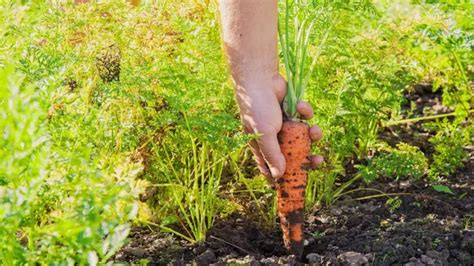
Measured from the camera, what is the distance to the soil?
2309mm

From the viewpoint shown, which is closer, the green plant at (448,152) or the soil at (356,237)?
the soil at (356,237)

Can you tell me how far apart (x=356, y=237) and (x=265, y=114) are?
0.57m

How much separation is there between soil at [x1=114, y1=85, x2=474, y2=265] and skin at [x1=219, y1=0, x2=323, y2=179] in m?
0.36

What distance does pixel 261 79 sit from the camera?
7.38ft

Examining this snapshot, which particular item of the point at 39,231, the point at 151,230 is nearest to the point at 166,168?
the point at 151,230

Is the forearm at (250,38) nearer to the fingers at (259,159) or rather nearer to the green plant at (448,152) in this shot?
the fingers at (259,159)

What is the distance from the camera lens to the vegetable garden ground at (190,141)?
4.89 feet

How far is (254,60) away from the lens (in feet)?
7.35

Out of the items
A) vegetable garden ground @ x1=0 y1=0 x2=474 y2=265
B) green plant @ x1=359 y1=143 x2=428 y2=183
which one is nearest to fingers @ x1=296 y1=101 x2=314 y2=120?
vegetable garden ground @ x1=0 y1=0 x2=474 y2=265

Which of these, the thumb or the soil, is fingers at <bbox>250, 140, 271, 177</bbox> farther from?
the soil

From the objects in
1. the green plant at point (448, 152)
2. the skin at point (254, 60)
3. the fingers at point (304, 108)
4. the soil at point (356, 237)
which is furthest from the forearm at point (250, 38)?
the green plant at point (448, 152)

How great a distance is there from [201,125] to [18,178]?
764 millimetres

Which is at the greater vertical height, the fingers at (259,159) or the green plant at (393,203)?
the fingers at (259,159)

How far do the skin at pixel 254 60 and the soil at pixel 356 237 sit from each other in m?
0.36
